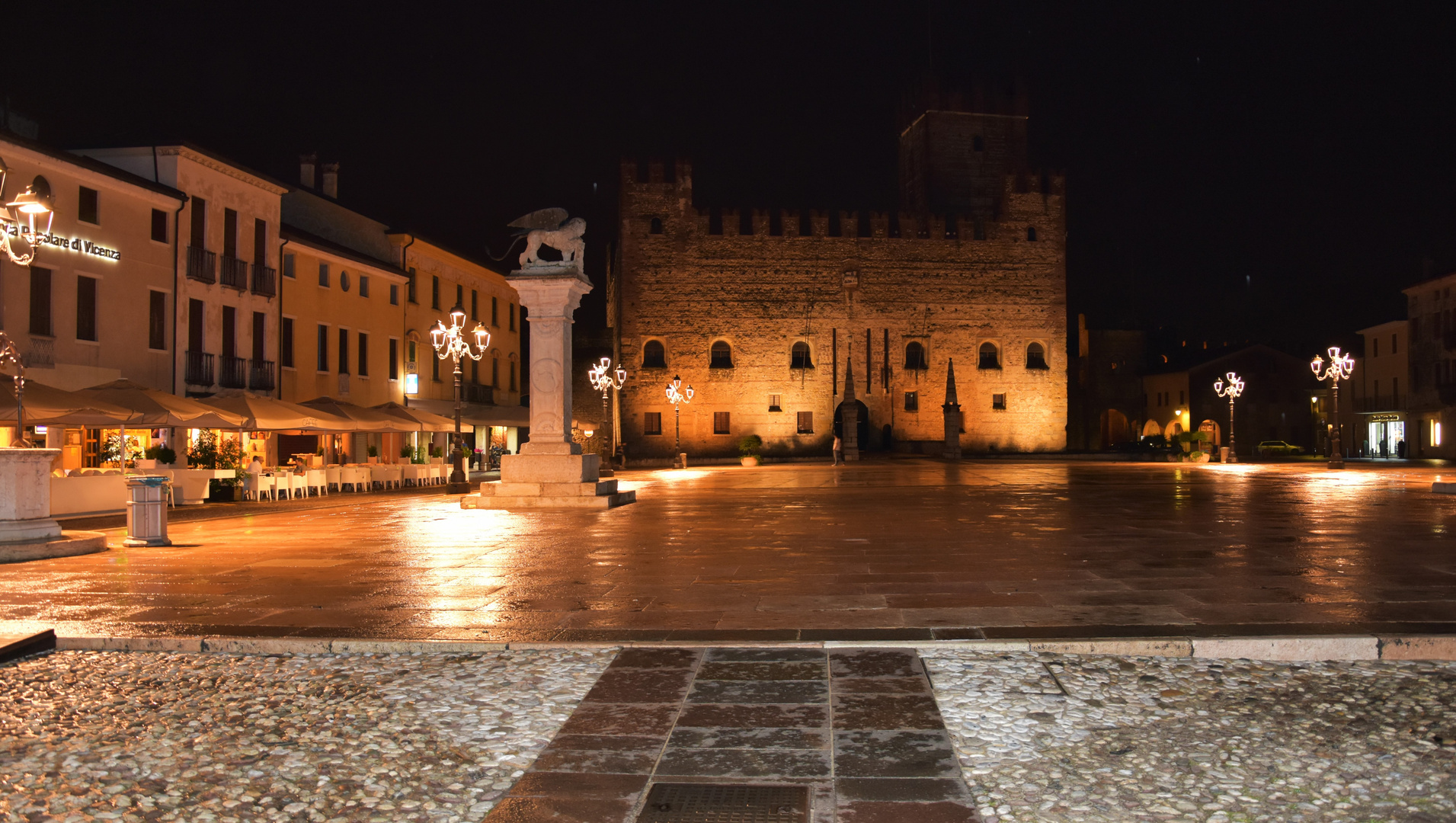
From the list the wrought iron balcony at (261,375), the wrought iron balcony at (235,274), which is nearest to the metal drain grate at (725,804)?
the wrought iron balcony at (235,274)

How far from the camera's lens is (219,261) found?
72.5 feet

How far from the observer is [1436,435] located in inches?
1602

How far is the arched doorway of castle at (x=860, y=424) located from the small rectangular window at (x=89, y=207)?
29.1 m

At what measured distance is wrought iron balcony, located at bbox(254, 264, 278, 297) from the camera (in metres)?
23.4

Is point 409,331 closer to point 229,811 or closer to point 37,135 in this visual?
point 37,135

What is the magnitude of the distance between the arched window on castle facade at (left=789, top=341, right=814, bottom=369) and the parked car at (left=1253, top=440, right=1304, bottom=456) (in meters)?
23.8

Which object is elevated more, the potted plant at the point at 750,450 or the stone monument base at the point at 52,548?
the potted plant at the point at 750,450

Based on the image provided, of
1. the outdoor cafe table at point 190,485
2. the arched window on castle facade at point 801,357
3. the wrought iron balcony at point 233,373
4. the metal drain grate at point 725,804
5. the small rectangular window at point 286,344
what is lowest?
the metal drain grate at point 725,804

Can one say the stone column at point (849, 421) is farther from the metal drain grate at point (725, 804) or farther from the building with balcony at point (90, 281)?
the metal drain grate at point (725, 804)

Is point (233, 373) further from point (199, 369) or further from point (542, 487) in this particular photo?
point (542, 487)

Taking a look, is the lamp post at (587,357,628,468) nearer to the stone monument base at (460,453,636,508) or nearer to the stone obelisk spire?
the stone monument base at (460,453,636,508)

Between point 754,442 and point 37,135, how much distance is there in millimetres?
23683

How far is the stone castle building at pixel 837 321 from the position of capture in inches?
1689

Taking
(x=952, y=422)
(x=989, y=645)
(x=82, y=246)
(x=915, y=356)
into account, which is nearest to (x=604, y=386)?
(x=82, y=246)
